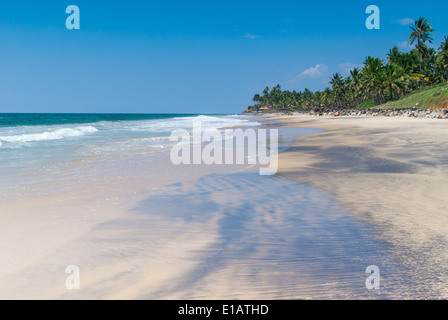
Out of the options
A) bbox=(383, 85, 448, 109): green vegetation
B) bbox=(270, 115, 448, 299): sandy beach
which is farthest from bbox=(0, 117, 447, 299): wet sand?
bbox=(383, 85, 448, 109): green vegetation

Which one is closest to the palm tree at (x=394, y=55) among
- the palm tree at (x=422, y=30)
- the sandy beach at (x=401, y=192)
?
the palm tree at (x=422, y=30)

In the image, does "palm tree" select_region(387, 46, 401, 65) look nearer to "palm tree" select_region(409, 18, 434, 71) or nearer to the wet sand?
"palm tree" select_region(409, 18, 434, 71)

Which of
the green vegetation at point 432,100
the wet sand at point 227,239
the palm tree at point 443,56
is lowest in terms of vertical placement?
the wet sand at point 227,239

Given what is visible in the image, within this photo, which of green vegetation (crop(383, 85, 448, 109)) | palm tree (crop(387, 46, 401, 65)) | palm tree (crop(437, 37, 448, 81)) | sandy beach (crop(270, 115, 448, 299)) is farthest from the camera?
palm tree (crop(387, 46, 401, 65))

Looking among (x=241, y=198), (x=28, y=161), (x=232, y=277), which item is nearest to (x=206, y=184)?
(x=241, y=198)

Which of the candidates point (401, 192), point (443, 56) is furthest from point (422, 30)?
point (401, 192)

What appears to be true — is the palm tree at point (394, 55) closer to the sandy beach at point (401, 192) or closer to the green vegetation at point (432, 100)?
the green vegetation at point (432, 100)

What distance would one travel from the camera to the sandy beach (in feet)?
9.87

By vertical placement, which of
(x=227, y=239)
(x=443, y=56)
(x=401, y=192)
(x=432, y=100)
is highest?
(x=443, y=56)

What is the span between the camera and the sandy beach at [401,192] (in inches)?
118

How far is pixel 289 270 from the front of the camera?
2.99 m

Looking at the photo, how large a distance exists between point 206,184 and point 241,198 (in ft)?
4.65

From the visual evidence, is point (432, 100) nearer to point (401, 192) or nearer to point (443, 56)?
point (443, 56)

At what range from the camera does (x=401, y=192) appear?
5562 mm
